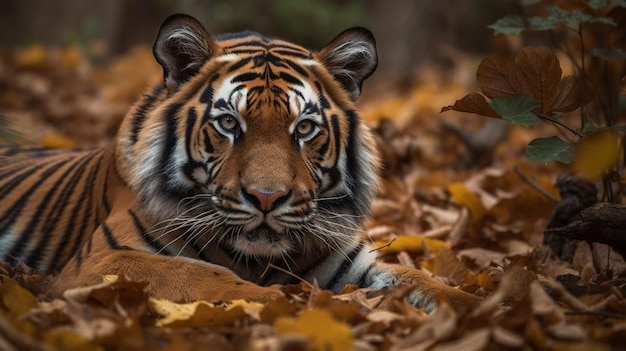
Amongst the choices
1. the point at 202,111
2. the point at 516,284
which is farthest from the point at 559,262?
the point at 202,111

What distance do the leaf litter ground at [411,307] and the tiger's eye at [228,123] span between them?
0.64 metres

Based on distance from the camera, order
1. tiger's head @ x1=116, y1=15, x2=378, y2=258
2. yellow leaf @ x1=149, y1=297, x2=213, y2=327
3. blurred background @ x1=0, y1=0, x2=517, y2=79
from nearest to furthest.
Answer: yellow leaf @ x1=149, y1=297, x2=213, y2=327, tiger's head @ x1=116, y1=15, x2=378, y2=258, blurred background @ x1=0, y1=0, x2=517, y2=79

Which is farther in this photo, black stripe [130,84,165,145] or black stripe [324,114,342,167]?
black stripe [130,84,165,145]

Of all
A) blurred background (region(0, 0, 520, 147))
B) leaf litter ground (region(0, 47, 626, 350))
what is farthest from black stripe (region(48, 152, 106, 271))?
blurred background (region(0, 0, 520, 147))

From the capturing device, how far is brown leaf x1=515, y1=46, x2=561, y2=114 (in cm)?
270

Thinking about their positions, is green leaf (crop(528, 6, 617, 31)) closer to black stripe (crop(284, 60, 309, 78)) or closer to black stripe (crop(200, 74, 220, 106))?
black stripe (crop(284, 60, 309, 78))

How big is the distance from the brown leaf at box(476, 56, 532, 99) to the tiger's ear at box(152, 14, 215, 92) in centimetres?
110

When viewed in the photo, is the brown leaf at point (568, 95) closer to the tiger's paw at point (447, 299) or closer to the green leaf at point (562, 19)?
the green leaf at point (562, 19)

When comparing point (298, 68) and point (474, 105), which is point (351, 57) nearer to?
point (298, 68)

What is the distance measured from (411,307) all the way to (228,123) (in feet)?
3.36

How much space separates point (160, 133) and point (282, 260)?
2.28ft

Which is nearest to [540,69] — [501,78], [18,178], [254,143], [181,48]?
[501,78]

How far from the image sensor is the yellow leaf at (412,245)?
3664mm

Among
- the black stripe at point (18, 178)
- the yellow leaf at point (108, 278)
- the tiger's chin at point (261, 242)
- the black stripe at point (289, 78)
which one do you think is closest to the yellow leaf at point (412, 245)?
the tiger's chin at point (261, 242)
